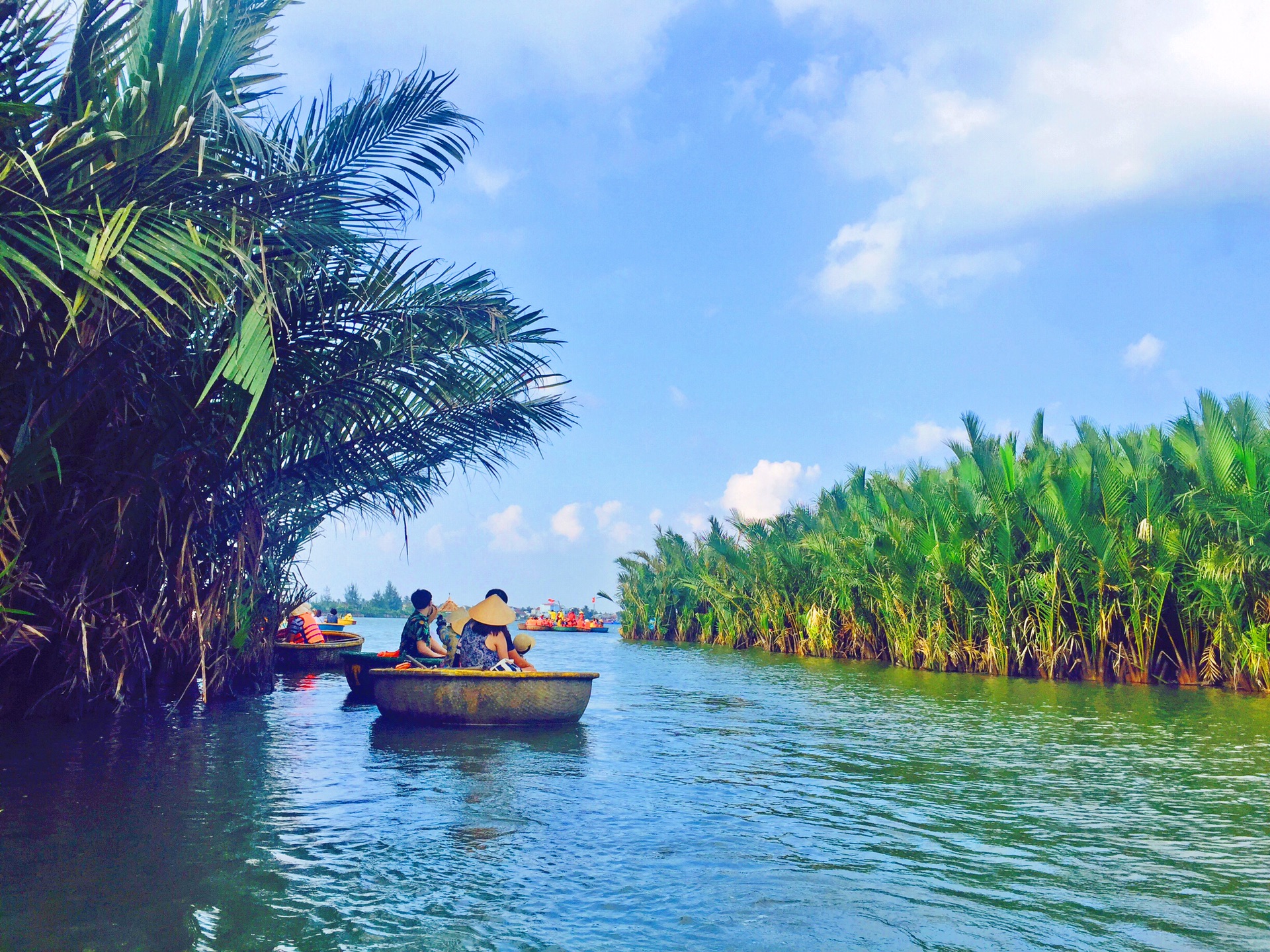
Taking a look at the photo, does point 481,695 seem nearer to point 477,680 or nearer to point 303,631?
point 477,680

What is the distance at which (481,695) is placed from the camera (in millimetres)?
11297

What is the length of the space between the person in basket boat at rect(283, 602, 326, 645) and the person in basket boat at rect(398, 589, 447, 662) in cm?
721

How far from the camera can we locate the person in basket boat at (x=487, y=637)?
12.0 meters

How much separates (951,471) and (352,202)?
17.4 meters

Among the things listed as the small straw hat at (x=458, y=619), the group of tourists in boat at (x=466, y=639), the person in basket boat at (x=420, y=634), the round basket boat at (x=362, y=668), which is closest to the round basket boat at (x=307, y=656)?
the round basket boat at (x=362, y=668)

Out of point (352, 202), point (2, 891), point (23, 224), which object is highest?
point (352, 202)

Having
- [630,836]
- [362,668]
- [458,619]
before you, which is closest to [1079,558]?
[458,619]

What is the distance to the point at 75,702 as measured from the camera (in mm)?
10984

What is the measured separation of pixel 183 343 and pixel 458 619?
17.5 feet

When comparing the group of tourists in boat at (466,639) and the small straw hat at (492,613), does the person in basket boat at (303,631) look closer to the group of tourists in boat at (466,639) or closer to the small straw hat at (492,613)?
the group of tourists in boat at (466,639)

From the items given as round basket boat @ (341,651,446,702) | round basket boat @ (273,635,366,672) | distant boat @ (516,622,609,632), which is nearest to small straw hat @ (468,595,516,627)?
round basket boat @ (341,651,446,702)

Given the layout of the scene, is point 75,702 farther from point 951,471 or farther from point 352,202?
point 951,471

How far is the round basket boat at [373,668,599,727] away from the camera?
1120 centimetres

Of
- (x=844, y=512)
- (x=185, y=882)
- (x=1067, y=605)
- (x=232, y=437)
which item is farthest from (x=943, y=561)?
(x=185, y=882)
